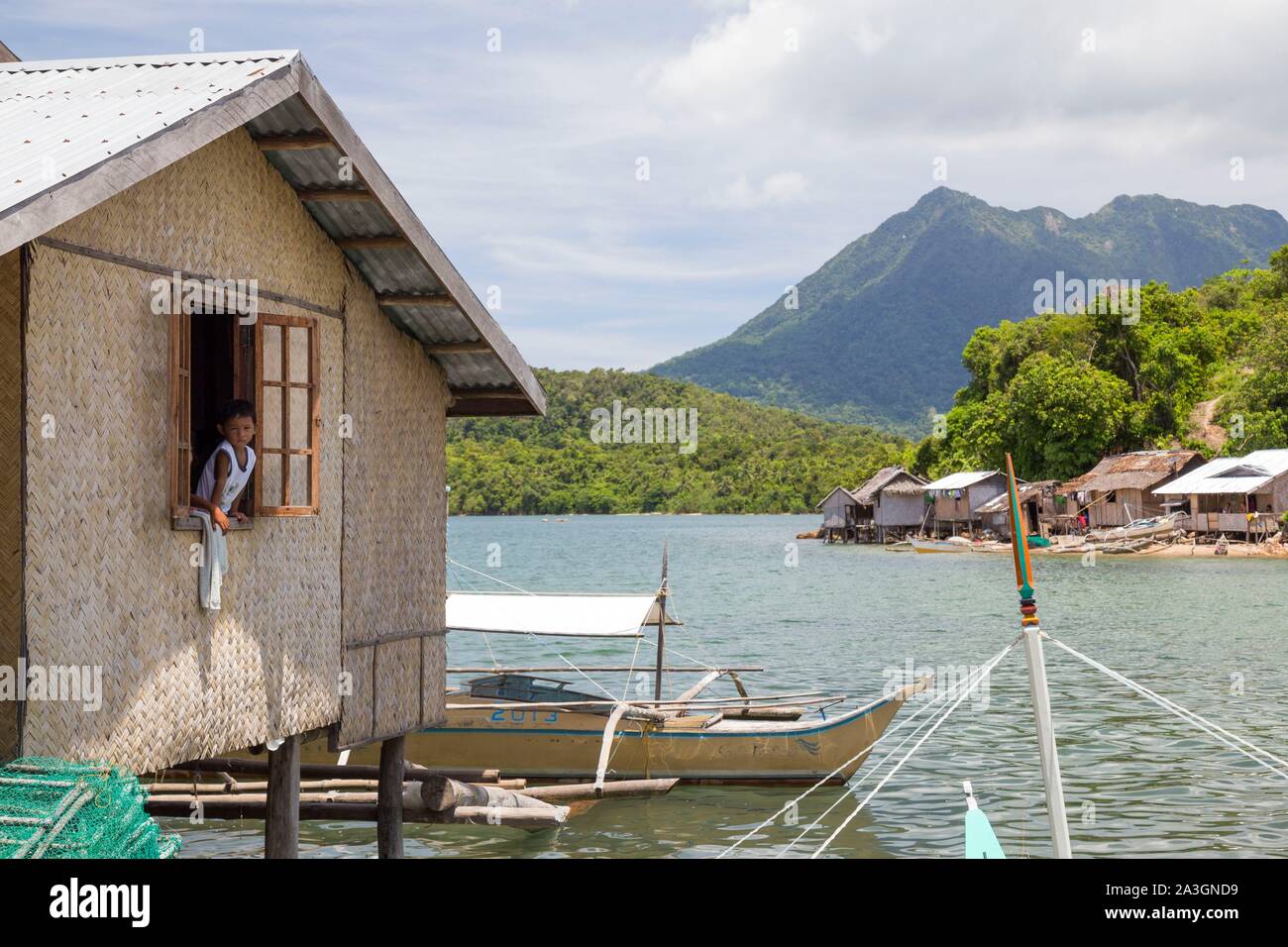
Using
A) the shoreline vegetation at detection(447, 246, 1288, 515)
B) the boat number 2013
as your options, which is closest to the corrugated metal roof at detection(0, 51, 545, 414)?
the boat number 2013

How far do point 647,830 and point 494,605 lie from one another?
560cm

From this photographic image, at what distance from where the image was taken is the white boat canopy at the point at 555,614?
19.7 metres

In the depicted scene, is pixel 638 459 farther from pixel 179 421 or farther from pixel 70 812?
pixel 70 812

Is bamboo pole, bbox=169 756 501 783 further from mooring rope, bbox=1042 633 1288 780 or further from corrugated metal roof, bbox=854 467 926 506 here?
corrugated metal roof, bbox=854 467 926 506

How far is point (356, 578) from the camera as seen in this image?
10.3 metres

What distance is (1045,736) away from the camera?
7.28 metres

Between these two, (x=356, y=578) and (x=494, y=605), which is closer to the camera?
(x=356, y=578)

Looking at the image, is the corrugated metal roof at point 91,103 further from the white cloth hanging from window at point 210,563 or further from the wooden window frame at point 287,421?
the white cloth hanging from window at point 210,563

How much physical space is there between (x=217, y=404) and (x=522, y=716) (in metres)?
7.85

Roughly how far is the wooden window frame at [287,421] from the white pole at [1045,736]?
4959 mm

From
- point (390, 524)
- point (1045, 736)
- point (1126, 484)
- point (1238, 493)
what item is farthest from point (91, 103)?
point (1126, 484)

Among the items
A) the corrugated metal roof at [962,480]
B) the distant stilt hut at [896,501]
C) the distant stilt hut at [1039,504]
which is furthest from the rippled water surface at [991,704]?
the distant stilt hut at [896,501]
